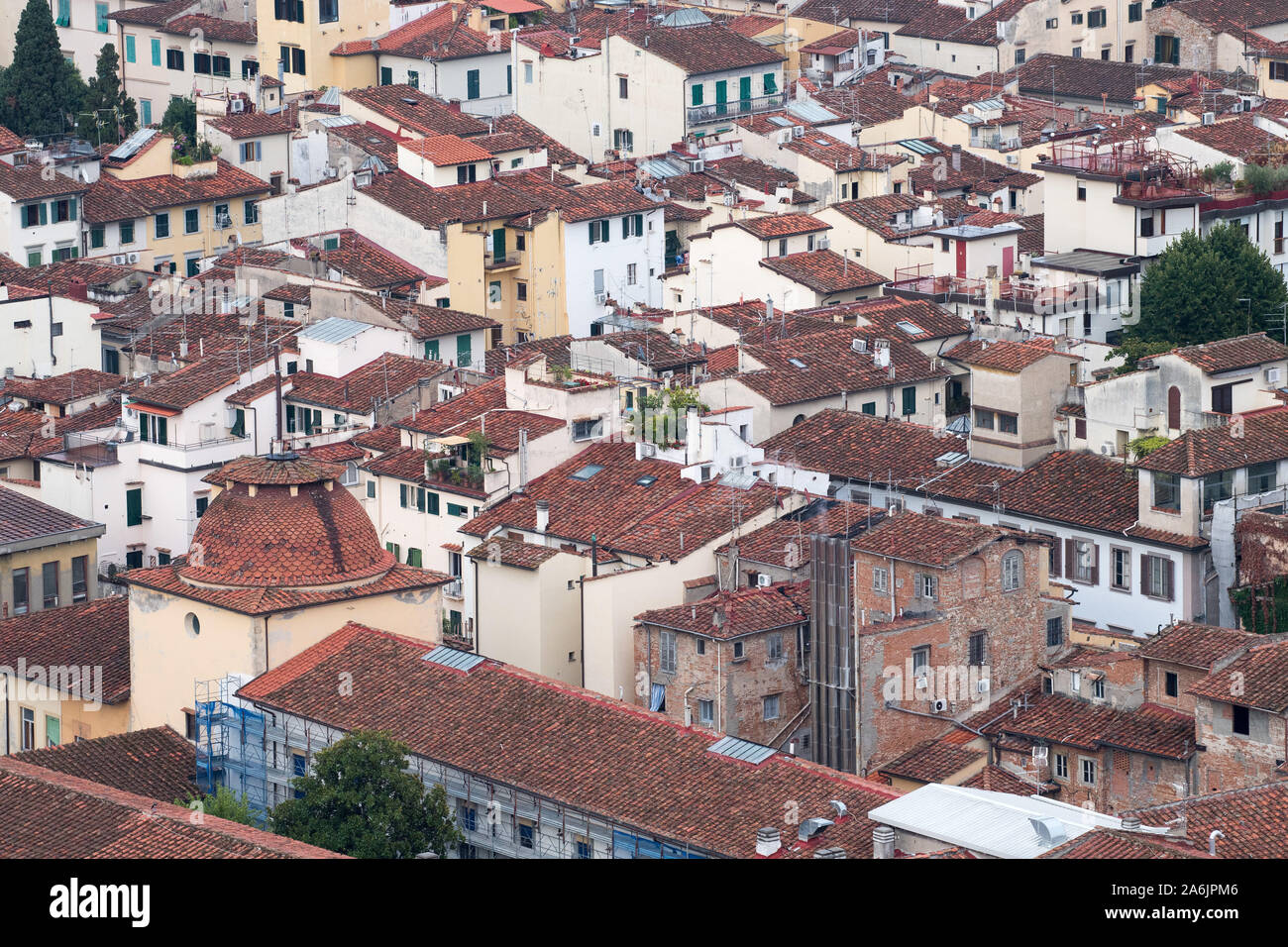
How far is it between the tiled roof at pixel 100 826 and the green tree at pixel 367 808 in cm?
164

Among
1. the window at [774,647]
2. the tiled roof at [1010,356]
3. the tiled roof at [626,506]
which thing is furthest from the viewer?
the tiled roof at [1010,356]

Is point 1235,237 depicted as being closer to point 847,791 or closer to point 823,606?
point 823,606

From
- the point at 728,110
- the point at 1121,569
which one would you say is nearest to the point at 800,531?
the point at 1121,569

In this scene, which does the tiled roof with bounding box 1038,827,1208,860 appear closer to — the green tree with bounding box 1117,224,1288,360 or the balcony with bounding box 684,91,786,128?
the green tree with bounding box 1117,224,1288,360

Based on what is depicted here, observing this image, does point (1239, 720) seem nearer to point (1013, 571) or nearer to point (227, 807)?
point (1013, 571)

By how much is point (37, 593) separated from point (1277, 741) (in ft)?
87.6

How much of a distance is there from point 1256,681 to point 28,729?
73.1 ft

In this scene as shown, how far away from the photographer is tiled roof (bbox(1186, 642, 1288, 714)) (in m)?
44.0

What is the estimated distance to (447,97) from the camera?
101m

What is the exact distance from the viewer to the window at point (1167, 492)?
55562mm

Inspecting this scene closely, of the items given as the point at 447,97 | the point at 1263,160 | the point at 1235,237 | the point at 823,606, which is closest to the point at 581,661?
the point at 823,606

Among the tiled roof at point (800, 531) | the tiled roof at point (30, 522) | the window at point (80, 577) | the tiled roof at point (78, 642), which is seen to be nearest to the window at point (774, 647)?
the tiled roof at point (800, 531)

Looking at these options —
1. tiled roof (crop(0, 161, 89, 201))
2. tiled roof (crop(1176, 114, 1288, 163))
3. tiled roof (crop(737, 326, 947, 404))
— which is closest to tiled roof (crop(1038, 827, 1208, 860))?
tiled roof (crop(737, 326, 947, 404))

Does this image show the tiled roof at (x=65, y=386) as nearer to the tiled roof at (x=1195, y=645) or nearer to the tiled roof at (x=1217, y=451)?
the tiled roof at (x=1217, y=451)
